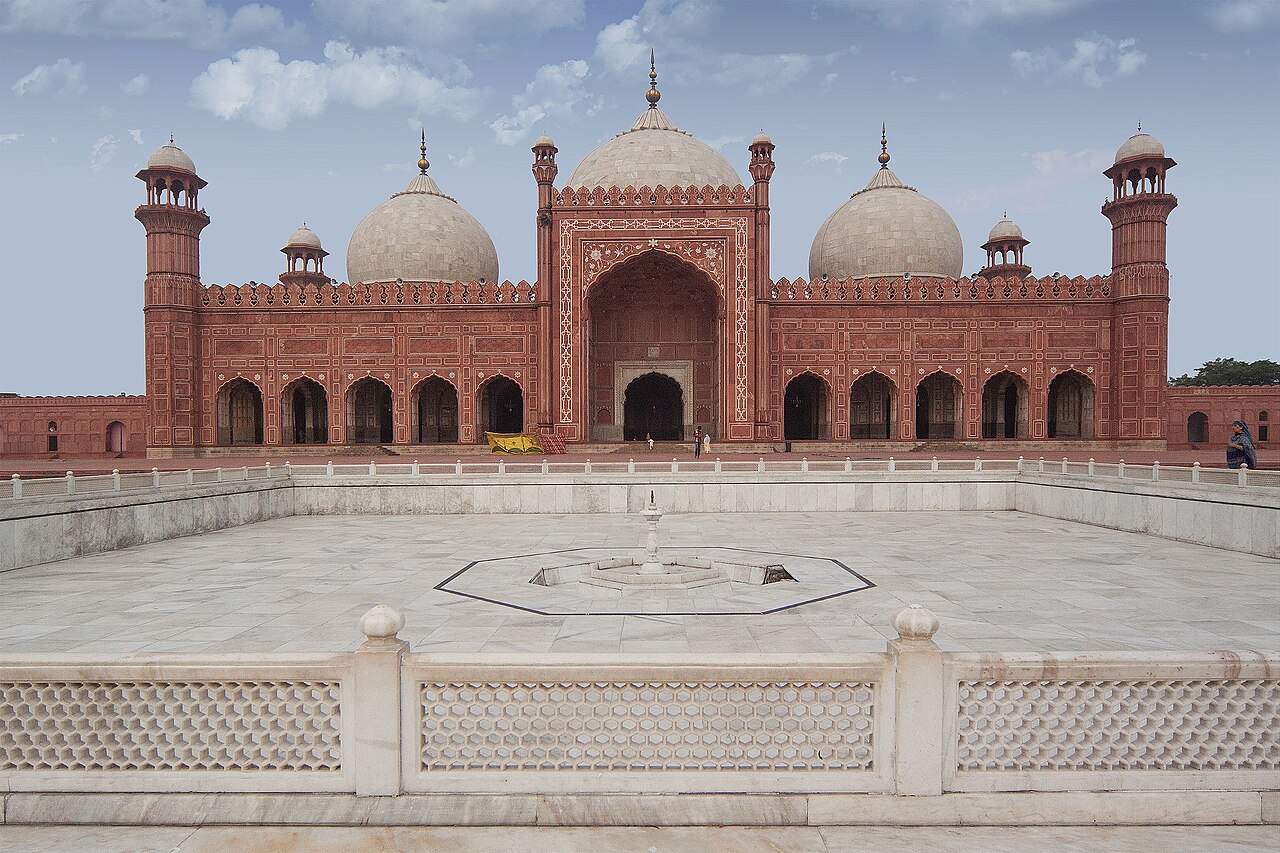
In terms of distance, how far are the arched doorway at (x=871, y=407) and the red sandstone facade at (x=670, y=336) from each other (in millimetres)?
101

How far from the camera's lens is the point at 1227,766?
2807 millimetres

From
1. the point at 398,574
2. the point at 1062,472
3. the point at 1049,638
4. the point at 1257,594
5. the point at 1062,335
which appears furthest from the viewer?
the point at 1062,335

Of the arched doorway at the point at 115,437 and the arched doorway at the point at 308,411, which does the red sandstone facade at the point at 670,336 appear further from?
the arched doorway at the point at 115,437

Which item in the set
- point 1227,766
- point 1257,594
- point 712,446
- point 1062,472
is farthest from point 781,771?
point 712,446

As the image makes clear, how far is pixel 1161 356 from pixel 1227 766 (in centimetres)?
2311

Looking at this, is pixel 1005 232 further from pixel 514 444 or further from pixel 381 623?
pixel 381 623

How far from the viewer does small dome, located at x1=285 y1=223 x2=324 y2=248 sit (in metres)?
29.4

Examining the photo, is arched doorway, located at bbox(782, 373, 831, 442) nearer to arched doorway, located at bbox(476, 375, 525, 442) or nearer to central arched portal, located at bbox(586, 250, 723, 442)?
central arched portal, located at bbox(586, 250, 723, 442)

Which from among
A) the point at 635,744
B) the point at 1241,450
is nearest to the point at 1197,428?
the point at 1241,450

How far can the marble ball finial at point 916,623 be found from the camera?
2.72 m

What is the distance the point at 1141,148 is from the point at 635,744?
25.6m

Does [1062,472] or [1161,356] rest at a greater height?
[1161,356]

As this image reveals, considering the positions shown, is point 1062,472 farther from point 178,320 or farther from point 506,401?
point 178,320

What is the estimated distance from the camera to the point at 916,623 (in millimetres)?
2742
